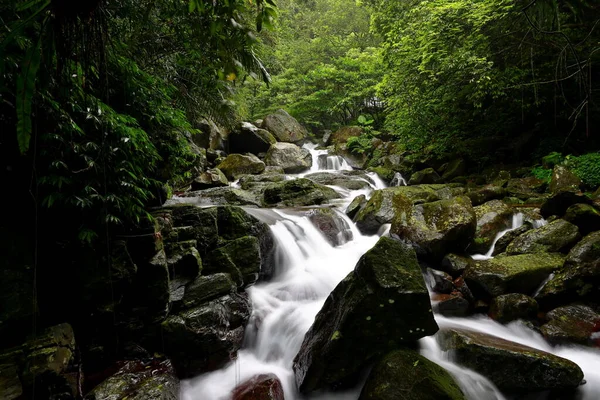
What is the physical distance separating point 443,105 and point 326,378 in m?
9.37

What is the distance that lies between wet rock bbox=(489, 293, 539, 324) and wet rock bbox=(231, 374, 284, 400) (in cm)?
333

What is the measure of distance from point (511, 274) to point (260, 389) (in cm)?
404

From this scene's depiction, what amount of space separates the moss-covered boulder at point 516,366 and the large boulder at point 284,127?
50.0 ft

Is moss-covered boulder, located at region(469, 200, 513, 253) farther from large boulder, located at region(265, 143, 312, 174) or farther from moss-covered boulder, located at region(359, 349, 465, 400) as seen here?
large boulder, located at region(265, 143, 312, 174)

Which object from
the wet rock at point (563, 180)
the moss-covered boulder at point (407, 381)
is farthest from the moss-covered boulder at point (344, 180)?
the moss-covered boulder at point (407, 381)

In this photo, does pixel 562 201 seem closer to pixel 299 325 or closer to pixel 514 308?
pixel 514 308

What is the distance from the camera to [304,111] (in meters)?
19.6

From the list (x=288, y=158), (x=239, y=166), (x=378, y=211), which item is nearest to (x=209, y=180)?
(x=239, y=166)

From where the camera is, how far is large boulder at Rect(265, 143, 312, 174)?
14773 mm

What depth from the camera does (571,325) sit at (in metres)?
3.90

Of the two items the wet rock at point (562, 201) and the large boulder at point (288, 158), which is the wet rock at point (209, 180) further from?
the wet rock at point (562, 201)

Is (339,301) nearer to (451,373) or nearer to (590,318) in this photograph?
(451,373)

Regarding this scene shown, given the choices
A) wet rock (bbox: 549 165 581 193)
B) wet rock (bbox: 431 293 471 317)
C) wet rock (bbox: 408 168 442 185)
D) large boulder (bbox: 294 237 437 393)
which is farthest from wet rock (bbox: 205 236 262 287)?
wet rock (bbox: 408 168 442 185)

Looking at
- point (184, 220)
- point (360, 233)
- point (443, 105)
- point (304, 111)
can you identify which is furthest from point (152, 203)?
point (304, 111)
